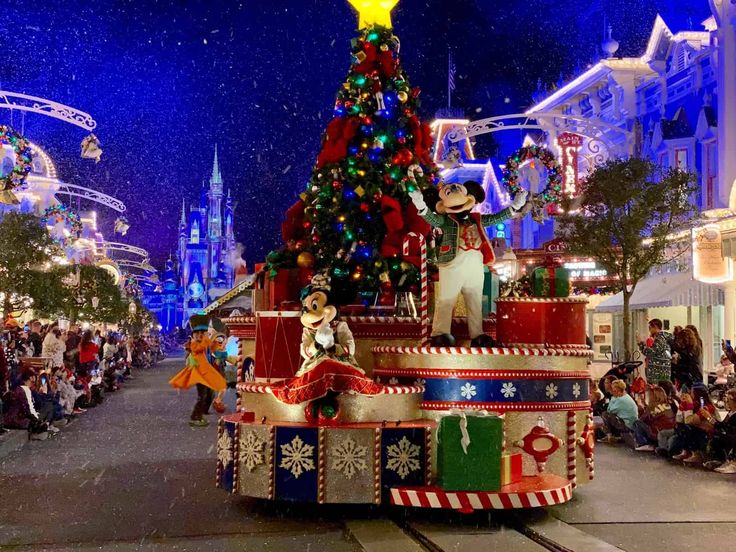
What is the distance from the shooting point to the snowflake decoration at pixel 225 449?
8312mm

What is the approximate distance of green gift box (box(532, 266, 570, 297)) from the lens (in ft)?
29.8

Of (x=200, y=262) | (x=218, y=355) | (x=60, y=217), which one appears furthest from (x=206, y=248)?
(x=218, y=355)

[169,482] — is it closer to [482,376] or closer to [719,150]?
[482,376]

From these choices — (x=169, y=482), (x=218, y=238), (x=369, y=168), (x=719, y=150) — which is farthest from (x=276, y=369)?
(x=218, y=238)

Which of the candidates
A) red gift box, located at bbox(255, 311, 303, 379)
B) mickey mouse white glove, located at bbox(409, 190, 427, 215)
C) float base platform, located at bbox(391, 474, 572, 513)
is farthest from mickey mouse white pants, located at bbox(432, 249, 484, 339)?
float base platform, located at bbox(391, 474, 572, 513)

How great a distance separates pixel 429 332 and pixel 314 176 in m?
2.84

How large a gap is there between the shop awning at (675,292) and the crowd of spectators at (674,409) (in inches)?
212

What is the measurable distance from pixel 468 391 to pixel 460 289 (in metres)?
1.34

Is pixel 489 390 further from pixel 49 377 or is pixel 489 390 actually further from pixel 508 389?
pixel 49 377

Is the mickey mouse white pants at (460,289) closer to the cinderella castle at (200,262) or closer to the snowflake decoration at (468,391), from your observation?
the snowflake decoration at (468,391)

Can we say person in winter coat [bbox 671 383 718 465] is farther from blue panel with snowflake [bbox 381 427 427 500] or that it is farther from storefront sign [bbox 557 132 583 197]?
storefront sign [bbox 557 132 583 197]

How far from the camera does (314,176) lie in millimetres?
11016

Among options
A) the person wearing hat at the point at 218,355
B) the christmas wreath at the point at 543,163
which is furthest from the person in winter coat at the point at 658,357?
the person wearing hat at the point at 218,355

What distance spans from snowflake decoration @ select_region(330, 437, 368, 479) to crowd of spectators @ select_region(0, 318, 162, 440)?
241 inches
